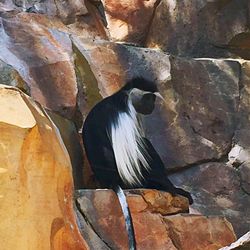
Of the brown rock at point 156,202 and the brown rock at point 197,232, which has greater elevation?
the brown rock at point 156,202

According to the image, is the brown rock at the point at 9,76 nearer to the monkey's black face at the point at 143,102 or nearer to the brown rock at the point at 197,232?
the monkey's black face at the point at 143,102

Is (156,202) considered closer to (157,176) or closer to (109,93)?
(157,176)

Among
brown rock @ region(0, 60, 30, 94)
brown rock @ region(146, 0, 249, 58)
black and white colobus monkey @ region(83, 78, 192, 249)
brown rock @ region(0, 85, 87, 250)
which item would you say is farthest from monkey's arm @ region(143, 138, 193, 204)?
brown rock @ region(146, 0, 249, 58)

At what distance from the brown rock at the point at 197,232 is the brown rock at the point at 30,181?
0.74 metres

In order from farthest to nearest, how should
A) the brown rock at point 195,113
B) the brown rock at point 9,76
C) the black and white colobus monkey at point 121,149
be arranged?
1. the brown rock at point 195,113
2. the black and white colobus monkey at point 121,149
3. the brown rock at point 9,76

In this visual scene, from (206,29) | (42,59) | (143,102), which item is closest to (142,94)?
(143,102)

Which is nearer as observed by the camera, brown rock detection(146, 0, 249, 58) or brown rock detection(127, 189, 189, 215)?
brown rock detection(127, 189, 189, 215)

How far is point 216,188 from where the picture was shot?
3846mm

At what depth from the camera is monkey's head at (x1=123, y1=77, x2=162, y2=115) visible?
12.5ft

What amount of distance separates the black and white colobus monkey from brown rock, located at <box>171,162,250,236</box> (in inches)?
6.0

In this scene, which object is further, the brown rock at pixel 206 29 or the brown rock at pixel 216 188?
the brown rock at pixel 206 29

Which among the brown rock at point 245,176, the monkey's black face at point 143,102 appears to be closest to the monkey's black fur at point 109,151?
the monkey's black face at point 143,102

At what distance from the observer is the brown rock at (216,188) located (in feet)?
12.4

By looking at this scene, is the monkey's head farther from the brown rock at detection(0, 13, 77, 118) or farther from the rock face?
the rock face
